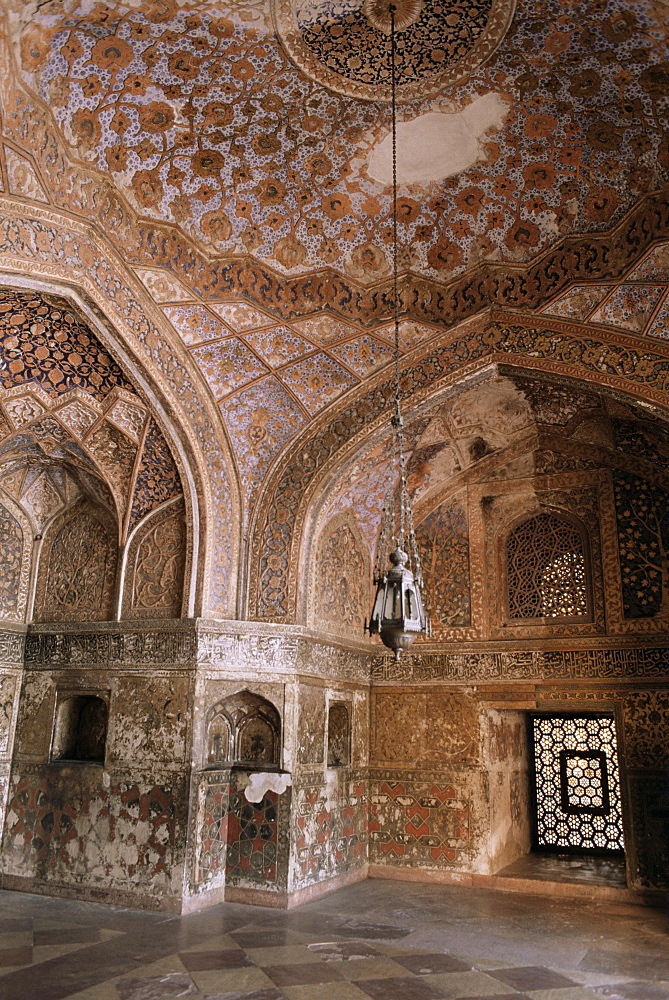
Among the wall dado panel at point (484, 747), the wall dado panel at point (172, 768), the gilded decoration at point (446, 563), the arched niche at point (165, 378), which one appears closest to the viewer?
the arched niche at point (165, 378)

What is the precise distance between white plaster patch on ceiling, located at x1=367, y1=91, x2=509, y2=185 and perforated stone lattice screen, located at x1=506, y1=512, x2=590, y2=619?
3.96 m

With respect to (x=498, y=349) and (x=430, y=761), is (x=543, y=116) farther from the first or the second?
(x=430, y=761)

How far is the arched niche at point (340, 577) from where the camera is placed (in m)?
8.16

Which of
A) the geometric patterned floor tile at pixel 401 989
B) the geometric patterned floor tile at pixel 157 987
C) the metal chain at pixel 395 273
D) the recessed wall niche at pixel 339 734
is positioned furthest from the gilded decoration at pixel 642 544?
the geometric patterned floor tile at pixel 157 987

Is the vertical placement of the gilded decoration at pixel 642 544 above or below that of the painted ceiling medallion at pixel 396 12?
below

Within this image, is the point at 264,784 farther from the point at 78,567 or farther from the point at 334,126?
the point at 334,126

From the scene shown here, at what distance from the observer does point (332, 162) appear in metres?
6.50

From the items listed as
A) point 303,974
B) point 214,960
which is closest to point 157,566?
point 214,960

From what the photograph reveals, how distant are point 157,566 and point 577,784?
5296mm

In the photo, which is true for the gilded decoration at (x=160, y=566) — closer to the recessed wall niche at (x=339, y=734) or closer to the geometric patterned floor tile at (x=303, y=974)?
the recessed wall niche at (x=339, y=734)

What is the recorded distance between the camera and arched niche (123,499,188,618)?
25.3 feet

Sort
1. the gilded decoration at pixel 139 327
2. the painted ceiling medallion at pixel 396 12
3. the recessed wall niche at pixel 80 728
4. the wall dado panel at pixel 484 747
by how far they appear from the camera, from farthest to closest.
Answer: the recessed wall niche at pixel 80 728
the wall dado panel at pixel 484 747
the gilded decoration at pixel 139 327
the painted ceiling medallion at pixel 396 12

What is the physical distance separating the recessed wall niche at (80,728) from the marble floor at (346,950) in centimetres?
136

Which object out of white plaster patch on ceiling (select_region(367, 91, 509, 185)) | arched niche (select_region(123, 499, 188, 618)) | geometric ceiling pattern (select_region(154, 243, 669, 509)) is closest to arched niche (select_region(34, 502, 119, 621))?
arched niche (select_region(123, 499, 188, 618))
